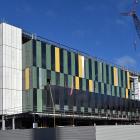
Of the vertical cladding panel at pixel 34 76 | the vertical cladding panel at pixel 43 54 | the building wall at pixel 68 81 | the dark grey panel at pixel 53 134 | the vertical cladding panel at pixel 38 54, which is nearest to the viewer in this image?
the dark grey panel at pixel 53 134

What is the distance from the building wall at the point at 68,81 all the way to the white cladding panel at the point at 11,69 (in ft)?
4.29

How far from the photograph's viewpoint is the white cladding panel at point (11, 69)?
242 ft

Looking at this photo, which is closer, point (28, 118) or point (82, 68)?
point (28, 118)

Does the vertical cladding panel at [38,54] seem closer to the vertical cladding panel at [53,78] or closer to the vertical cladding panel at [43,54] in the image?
the vertical cladding panel at [43,54]

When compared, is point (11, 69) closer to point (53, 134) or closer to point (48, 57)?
point (48, 57)

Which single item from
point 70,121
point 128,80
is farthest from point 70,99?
point 128,80

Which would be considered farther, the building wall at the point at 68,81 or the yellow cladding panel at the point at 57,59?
the yellow cladding panel at the point at 57,59

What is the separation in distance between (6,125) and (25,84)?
30.0 feet

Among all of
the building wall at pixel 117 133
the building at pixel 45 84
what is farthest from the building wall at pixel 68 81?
the building wall at pixel 117 133

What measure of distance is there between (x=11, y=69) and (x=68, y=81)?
13.8 meters

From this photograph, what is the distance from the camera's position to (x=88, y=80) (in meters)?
89.6

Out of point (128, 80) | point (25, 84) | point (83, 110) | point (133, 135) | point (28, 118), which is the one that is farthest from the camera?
point (128, 80)

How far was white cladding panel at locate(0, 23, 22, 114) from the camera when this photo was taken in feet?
242

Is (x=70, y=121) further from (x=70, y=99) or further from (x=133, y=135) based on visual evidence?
(x=133, y=135)
